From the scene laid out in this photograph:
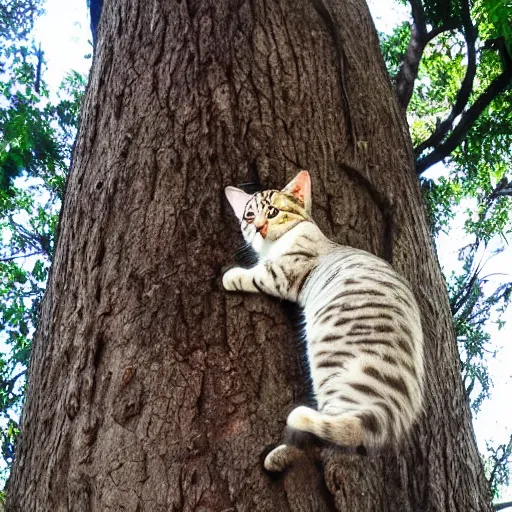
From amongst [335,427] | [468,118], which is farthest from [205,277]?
[468,118]

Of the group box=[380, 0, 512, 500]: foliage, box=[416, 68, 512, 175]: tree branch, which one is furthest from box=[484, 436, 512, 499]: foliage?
box=[416, 68, 512, 175]: tree branch

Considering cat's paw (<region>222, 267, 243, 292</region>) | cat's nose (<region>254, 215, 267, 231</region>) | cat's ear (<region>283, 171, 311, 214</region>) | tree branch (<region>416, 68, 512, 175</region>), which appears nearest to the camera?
cat's paw (<region>222, 267, 243, 292</region>)

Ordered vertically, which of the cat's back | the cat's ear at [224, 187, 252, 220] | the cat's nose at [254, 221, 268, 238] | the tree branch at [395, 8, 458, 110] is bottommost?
the cat's back

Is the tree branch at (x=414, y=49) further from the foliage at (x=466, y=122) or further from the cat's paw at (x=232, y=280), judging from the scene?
the cat's paw at (x=232, y=280)

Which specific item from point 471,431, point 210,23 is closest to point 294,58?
point 210,23

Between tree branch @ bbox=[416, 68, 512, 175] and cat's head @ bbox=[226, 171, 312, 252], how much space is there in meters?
3.75

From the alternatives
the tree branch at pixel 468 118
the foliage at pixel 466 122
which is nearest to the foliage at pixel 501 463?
the foliage at pixel 466 122

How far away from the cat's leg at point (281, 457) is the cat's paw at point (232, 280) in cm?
63

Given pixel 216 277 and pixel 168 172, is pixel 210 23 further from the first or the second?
pixel 216 277

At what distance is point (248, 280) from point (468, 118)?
4.71 metres

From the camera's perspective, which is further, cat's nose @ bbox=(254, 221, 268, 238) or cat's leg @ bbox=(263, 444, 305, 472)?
cat's nose @ bbox=(254, 221, 268, 238)

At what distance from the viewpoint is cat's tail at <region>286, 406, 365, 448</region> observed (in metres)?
1.64

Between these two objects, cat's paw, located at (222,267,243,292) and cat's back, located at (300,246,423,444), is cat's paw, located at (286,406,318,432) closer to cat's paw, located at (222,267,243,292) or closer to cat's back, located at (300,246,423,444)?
cat's back, located at (300,246,423,444)

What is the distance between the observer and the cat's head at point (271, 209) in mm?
2357
